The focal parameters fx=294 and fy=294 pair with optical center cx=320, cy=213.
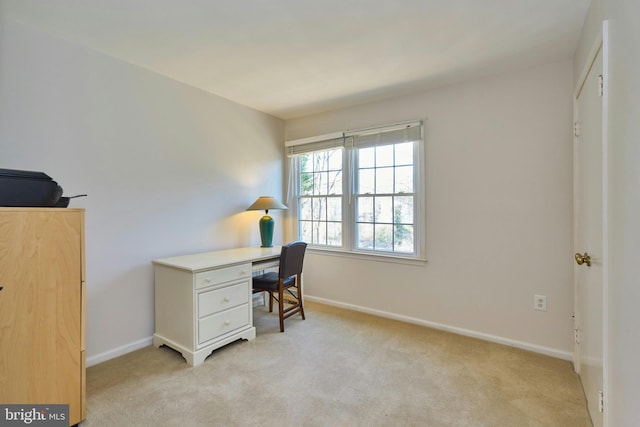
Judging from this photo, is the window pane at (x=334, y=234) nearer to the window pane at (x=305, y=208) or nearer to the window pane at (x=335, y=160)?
the window pane at (x=305, y=208)

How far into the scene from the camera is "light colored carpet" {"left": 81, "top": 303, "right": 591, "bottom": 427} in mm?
1664

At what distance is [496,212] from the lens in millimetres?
2584

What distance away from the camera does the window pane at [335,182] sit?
357cm

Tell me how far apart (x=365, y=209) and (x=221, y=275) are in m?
1.73

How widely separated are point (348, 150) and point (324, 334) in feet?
6.58

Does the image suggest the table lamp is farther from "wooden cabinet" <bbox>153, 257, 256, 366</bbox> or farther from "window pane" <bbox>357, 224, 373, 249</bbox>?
"window pane" <bbox>357, 224, 373, 249</bbox>

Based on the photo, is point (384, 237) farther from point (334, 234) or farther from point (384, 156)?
point (384, 156)

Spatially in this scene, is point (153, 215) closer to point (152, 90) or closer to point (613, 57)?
point (152, 90)

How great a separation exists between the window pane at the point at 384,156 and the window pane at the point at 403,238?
703 millimetres

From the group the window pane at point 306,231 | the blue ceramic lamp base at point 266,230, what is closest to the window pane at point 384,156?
the window pane at point 306,231

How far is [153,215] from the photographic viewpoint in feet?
8.54

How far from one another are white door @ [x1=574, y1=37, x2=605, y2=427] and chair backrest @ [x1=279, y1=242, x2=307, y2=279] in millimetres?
2113

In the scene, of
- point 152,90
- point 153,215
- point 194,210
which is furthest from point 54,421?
point 152,90

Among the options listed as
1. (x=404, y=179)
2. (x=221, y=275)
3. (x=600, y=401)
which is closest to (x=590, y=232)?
(x=600, y=401)
